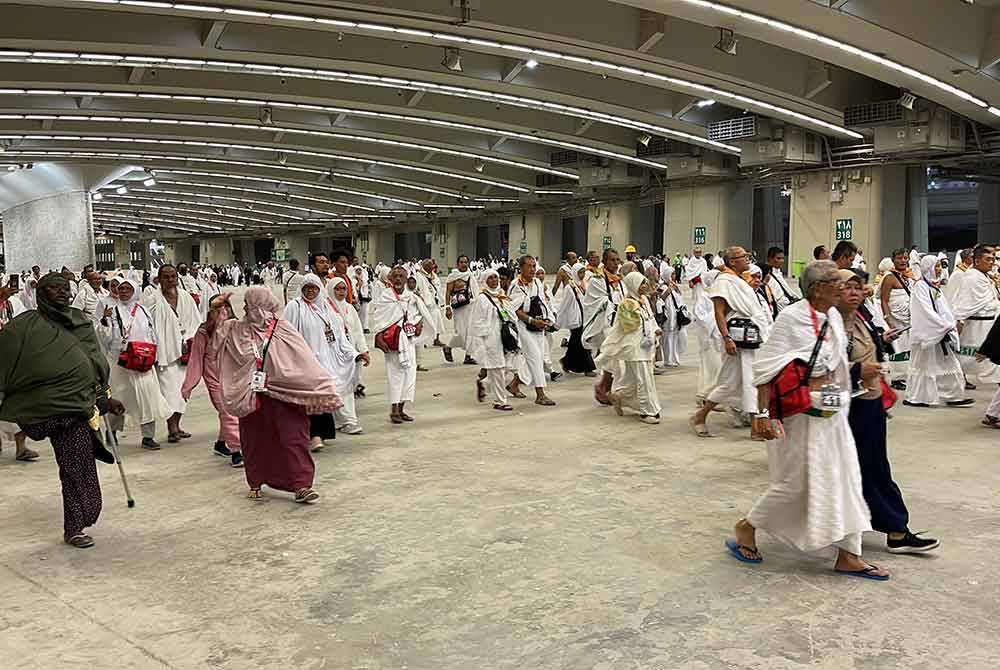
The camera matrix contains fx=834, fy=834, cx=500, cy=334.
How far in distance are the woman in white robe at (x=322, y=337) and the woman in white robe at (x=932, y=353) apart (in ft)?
19.5

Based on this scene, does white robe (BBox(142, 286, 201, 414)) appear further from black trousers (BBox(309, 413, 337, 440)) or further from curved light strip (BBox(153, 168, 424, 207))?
curved light strip (BBox(153, 168, 424, 207))

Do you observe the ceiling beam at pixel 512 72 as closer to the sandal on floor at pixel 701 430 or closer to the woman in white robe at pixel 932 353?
the woman in white robe at pixel 932 353

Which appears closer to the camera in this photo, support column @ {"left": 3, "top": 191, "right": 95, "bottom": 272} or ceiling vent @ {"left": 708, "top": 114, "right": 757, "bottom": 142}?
ceiling vent @ {"left": 708, "top": 114, "right": 757, "bottom": 142}

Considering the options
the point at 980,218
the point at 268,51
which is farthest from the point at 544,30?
the point at 980,218

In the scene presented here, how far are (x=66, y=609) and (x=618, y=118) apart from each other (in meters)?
19.4

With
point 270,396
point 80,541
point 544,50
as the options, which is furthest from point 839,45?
point 80,541

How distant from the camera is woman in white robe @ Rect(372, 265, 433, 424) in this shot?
855 cm

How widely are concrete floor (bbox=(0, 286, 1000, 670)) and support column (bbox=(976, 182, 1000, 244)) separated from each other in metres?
30.2

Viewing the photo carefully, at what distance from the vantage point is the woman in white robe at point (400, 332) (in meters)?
8.55

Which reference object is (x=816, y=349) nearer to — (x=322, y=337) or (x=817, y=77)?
(x=322, y=337)

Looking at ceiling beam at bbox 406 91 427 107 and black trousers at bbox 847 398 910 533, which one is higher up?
ceiling beam at bbox 406 91 427 107

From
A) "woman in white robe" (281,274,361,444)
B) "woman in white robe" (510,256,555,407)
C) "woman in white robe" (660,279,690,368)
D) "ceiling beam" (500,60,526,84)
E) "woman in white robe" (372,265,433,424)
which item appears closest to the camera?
"woman in white robe" (281,274,361,444)

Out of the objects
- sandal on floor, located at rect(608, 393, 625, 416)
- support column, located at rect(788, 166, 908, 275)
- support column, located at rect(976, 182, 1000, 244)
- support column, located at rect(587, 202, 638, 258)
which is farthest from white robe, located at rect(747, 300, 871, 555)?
support column, located at rect(976, 182, 1000, 244)

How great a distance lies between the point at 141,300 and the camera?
8.06m
